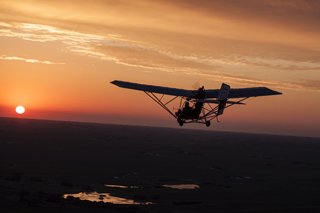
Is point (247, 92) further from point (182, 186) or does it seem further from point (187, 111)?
point (182, 186)

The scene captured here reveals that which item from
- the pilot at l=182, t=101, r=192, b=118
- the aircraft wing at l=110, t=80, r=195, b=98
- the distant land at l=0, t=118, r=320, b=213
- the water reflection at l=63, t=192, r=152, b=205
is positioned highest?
the aircraft wing at l=110, t=80, r=195, b=98

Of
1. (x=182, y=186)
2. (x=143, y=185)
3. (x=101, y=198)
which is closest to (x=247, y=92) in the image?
(x=101, y=198)

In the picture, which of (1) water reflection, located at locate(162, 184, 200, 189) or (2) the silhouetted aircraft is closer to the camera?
(2) the silhouetted aircraft

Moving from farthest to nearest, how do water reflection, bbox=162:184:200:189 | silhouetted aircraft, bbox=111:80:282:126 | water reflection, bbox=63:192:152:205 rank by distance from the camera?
water reflection, bbox=162:184:200:189
water reflection, bbox=63:192:152:205
silhouetted aircraft, bbox=111:80:282:126

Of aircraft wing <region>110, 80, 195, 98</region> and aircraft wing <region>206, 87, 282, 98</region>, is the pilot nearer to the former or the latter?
aircraft wing <region>110, 80, 195, 98</region>

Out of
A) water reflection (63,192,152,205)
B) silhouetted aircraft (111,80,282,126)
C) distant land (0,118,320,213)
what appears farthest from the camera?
water reflection (63,192,152,205)

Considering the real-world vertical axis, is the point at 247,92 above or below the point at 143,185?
above

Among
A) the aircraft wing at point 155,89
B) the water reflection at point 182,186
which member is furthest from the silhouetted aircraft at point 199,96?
the water reflection at point 182,186

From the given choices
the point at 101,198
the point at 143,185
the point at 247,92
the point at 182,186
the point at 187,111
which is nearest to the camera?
the point at 187,111

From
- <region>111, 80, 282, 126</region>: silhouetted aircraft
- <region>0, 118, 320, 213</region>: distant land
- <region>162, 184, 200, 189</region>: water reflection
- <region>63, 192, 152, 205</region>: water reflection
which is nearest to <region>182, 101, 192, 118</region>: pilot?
<region>111, 80, 282, 126</region>: silhouetted aircraft

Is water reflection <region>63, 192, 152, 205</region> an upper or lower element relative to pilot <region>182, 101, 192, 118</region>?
lower

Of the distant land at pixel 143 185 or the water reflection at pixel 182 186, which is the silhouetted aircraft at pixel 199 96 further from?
the water reflection at pixel 182 186
